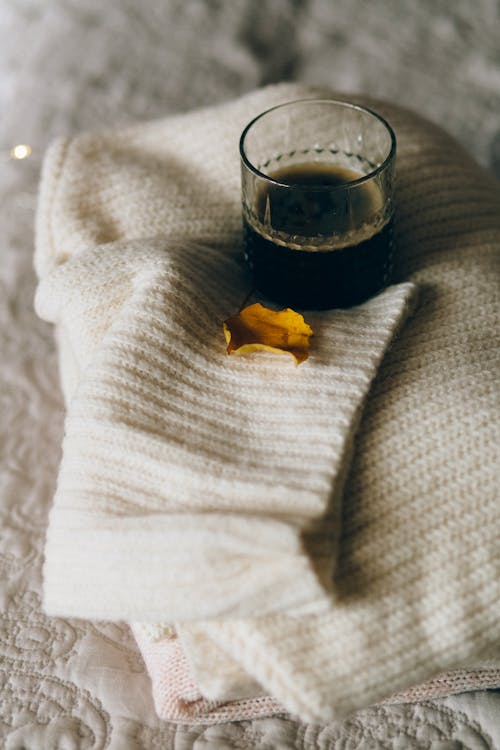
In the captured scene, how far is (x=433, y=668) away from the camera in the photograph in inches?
15.0

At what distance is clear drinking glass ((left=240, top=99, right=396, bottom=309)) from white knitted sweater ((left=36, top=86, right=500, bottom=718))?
21mm

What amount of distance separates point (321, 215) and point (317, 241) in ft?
0.05

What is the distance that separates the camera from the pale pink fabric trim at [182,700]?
0.44 metres

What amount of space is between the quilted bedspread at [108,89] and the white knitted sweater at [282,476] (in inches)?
4.7

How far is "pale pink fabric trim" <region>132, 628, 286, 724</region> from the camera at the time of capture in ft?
1.43

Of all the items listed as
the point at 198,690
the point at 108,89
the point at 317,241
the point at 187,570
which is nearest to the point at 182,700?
the point at 198,690

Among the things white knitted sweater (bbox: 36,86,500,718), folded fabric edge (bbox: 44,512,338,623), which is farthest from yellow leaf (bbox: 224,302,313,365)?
folded fabric edge (bbox: 44,512,338,623)

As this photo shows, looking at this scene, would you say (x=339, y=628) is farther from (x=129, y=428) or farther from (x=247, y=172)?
(x=247, y=172)

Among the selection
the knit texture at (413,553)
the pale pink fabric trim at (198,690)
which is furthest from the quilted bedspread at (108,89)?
the knit texture at (413,553)

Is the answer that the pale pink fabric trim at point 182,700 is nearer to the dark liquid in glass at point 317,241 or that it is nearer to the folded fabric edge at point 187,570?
the folded fabric edge at point 187,570

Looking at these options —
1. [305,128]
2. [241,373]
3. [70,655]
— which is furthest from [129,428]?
[305,128]

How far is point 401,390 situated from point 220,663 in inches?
7.1

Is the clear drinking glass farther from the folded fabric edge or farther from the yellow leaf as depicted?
the folded fabric edge

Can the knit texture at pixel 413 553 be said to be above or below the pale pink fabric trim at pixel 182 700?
above
